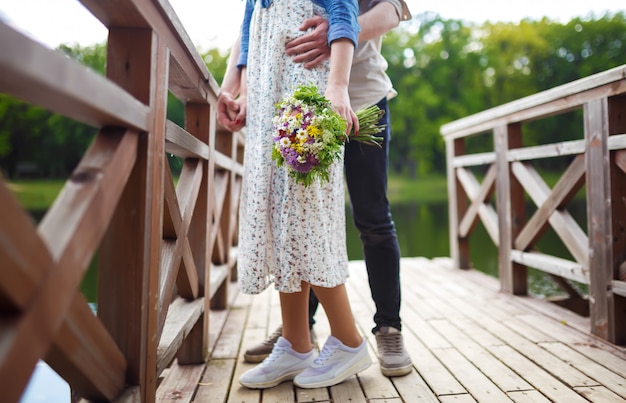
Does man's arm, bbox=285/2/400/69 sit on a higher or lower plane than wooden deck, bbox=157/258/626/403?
higher

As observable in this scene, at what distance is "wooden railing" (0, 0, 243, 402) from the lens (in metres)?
0.58

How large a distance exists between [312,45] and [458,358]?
1.19 meters

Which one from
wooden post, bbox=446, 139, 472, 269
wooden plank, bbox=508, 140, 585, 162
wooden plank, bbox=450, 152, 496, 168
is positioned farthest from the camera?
wooden post, bbox=446, 139, 472, 269

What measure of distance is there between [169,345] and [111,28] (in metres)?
0.80

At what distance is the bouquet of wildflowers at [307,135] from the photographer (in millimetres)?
1282

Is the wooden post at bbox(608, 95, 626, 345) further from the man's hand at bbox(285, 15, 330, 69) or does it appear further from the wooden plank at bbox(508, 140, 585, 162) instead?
the man's hand at bbox(285, 15, 330, 69)

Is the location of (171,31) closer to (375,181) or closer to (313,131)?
(313,131)

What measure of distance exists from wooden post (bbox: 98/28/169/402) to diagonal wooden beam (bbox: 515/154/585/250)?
1.86 meters

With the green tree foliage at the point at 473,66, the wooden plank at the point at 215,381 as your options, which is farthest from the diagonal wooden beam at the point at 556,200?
the green tree foliage at the point at 473,66

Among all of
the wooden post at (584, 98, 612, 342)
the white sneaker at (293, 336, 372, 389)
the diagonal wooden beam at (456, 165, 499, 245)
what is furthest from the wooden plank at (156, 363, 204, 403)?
the diagonal wooden beam at (456, 165, 499, 245)

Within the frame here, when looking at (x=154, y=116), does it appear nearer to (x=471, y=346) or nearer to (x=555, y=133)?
(x=471, y=346)

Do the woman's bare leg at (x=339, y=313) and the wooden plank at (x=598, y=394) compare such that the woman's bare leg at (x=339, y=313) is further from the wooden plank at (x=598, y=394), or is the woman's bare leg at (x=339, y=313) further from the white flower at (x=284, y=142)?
the wooden plank at (x=598, y=394)

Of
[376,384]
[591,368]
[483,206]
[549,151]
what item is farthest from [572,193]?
[376,384]

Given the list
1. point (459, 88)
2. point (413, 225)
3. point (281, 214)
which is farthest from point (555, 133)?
point (281, 214)
